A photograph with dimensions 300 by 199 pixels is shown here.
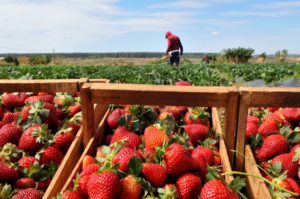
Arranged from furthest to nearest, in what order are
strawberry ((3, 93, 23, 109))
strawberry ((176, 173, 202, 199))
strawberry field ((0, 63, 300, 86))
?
strawberry field ((0, 63, 300, 86)), strawberry ((3, 93, 23, 109)), strawberry ((176, 173, 202, 199))

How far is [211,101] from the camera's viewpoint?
150 cm

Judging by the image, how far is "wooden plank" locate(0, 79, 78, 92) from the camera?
71.1 inches

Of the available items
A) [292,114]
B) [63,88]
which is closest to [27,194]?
[63,88]

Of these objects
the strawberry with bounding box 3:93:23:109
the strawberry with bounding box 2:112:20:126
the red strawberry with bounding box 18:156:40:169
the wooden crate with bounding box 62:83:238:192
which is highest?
the wooden crate with bounding box 62:83:238:192

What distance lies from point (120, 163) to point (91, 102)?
21.8 inches

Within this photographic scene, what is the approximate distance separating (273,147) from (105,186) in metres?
1.11

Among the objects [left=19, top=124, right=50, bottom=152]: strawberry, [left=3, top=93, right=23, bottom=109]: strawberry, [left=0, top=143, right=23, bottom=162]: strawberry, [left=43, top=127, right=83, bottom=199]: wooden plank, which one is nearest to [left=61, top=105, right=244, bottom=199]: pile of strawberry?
[left=43, top=127, right=83, bottom=199]: wooden plank

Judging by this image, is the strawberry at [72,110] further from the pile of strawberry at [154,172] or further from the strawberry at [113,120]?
the pile of strawberry at [154,172]

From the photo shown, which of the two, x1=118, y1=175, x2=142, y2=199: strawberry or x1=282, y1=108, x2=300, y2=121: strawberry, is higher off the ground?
x1=282, y1=108, x2=300, y2=121: strawberry

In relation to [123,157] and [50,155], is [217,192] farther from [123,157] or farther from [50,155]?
[50,155]

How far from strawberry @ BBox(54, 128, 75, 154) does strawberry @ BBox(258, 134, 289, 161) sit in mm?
1264

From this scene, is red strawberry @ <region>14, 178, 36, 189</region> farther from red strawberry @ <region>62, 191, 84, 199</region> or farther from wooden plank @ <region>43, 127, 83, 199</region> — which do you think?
red strawberry @ <region>62, 191, 84, 199</region>

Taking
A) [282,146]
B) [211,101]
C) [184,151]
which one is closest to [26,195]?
[184,151]

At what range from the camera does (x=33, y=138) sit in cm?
160
